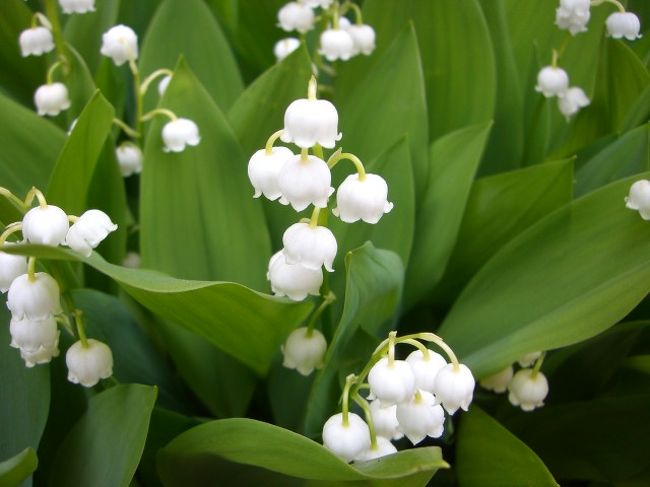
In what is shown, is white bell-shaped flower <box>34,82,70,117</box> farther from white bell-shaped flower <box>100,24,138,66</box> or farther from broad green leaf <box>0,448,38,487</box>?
broad green leaf <box>0,448,38,487</box>

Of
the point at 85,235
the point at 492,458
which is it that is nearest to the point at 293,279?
the point at 85,235

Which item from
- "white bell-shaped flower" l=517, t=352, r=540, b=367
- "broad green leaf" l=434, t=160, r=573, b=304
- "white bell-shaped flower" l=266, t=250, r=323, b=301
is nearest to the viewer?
"white bell-shaped flower" l=266, t=250, r=323, b=301

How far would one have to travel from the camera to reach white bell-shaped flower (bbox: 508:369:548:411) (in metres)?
0.89

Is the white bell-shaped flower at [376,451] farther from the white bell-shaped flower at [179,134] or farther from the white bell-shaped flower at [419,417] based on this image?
the white bell-shaped flower at [179,134]

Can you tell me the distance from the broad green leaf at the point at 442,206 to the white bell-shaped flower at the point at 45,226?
0.45m

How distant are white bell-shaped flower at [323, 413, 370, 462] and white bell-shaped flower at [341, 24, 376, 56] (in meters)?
0.57

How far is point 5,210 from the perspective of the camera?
836 millimetres

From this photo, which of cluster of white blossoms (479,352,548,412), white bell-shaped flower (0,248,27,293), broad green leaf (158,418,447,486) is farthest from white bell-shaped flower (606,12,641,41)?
white bell-shaped flower (0,248,27,293)

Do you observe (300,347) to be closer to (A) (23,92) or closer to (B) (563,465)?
(B) (563,465)

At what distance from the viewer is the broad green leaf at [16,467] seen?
0.64 m

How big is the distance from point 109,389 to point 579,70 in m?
0.88

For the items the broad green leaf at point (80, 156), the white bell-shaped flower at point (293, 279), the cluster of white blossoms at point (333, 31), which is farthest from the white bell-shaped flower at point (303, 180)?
the cluster of white blossoms at point (333, 31)

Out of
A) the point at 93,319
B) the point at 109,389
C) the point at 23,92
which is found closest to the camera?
the point at 109,389

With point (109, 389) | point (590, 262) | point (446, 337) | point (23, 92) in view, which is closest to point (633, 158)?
point (590, 262)
